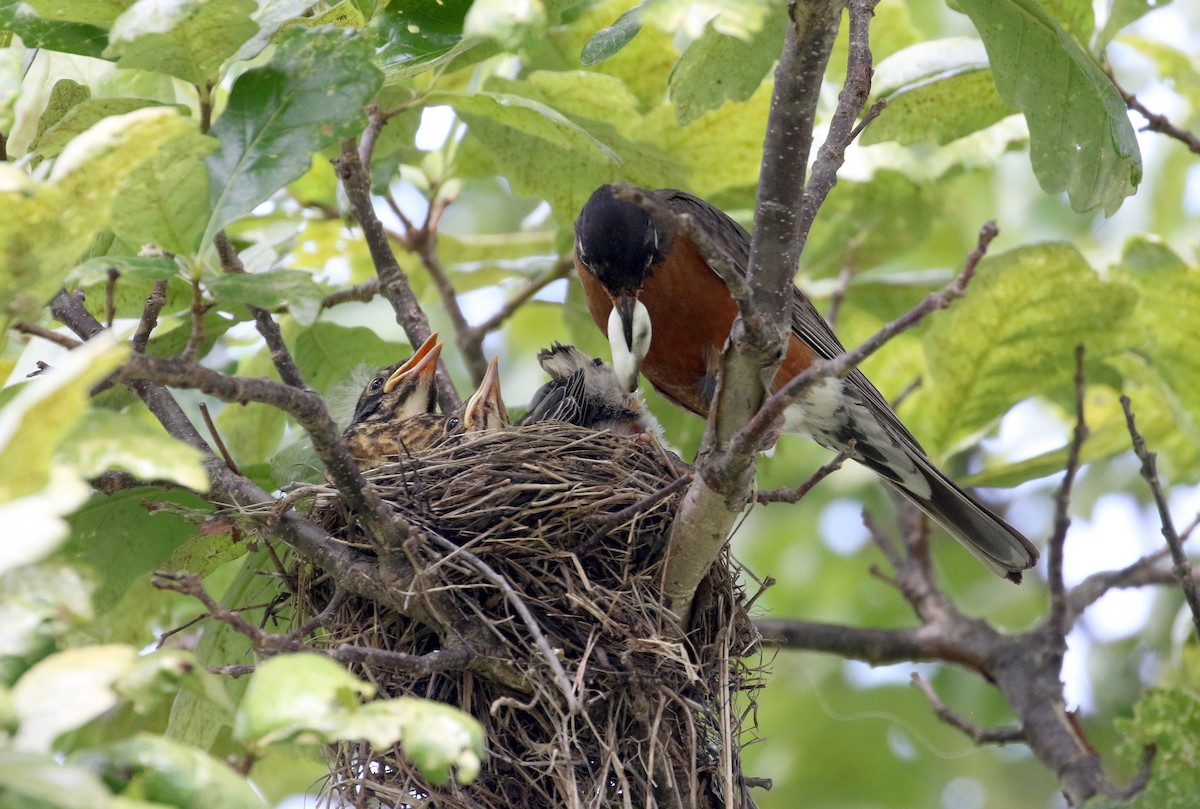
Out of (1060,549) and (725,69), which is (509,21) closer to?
(725,69)

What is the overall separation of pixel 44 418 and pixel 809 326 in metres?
3.39

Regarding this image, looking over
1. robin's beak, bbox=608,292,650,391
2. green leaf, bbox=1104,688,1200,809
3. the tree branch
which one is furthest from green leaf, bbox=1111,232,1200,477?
the tree branch

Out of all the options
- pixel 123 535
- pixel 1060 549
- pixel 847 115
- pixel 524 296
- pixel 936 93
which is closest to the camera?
pixel 847 115

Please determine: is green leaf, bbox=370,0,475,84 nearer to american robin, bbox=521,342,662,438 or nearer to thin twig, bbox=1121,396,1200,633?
american robin, bbox=521,342,662,438

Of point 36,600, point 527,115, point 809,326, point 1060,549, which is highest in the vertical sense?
point 809,326

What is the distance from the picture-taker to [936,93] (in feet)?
13.3

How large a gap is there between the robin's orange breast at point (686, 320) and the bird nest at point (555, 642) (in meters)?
0.89

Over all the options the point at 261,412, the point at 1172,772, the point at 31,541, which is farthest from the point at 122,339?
the point at 1172,772

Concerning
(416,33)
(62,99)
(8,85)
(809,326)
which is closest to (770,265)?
(416,33)

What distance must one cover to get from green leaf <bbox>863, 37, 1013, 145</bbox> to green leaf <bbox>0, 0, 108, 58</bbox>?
246cm

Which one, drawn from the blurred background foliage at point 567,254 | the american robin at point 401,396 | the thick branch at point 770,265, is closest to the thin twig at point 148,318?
the blurred background foliage at point 567,254

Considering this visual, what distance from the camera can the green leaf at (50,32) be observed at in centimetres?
234

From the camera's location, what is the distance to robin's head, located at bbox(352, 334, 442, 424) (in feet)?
15.1

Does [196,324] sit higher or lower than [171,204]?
lower
